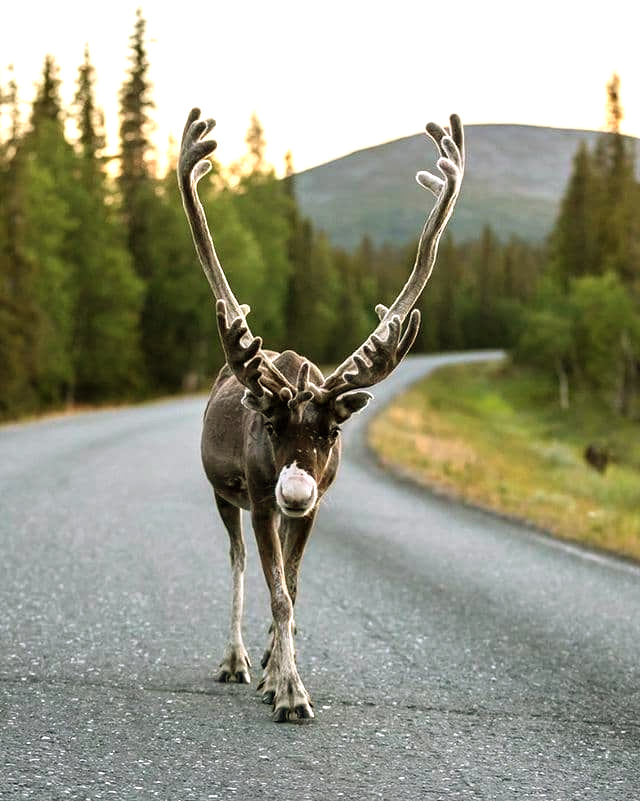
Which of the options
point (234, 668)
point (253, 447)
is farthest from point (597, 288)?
point (253, 447)

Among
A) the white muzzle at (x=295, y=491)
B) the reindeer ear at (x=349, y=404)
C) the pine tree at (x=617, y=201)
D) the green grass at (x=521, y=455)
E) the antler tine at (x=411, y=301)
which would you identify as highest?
the pine tree at (x=617, y=201)

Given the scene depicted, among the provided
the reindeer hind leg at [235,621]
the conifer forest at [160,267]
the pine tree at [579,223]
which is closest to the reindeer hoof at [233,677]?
the reindeer hind leg at [235,621]

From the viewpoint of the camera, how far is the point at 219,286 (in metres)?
5.92

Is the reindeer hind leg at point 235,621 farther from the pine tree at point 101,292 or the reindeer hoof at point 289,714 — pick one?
the pine tree at point 101,292

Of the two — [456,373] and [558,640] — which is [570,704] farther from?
[456,373]

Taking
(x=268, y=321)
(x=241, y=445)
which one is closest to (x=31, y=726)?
(x=241, y=445)

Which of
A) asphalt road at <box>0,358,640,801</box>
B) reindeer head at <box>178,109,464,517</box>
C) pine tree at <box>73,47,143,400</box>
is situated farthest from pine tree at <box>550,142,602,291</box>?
reindeer head at <box>178,109,464,517</box>

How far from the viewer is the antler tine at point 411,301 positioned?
5.30m

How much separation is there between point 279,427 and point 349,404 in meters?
0.34

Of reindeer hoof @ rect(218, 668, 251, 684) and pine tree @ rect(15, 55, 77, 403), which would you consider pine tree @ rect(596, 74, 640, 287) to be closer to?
pine tree @ rect(15, 55, 77, 403)

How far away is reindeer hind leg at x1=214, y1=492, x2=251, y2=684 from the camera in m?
5.71

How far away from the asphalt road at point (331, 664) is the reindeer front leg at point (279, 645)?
0.10m

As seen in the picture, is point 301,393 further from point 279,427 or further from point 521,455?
point 521,455

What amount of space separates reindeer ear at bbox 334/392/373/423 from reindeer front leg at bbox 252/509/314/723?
1.98 ft
